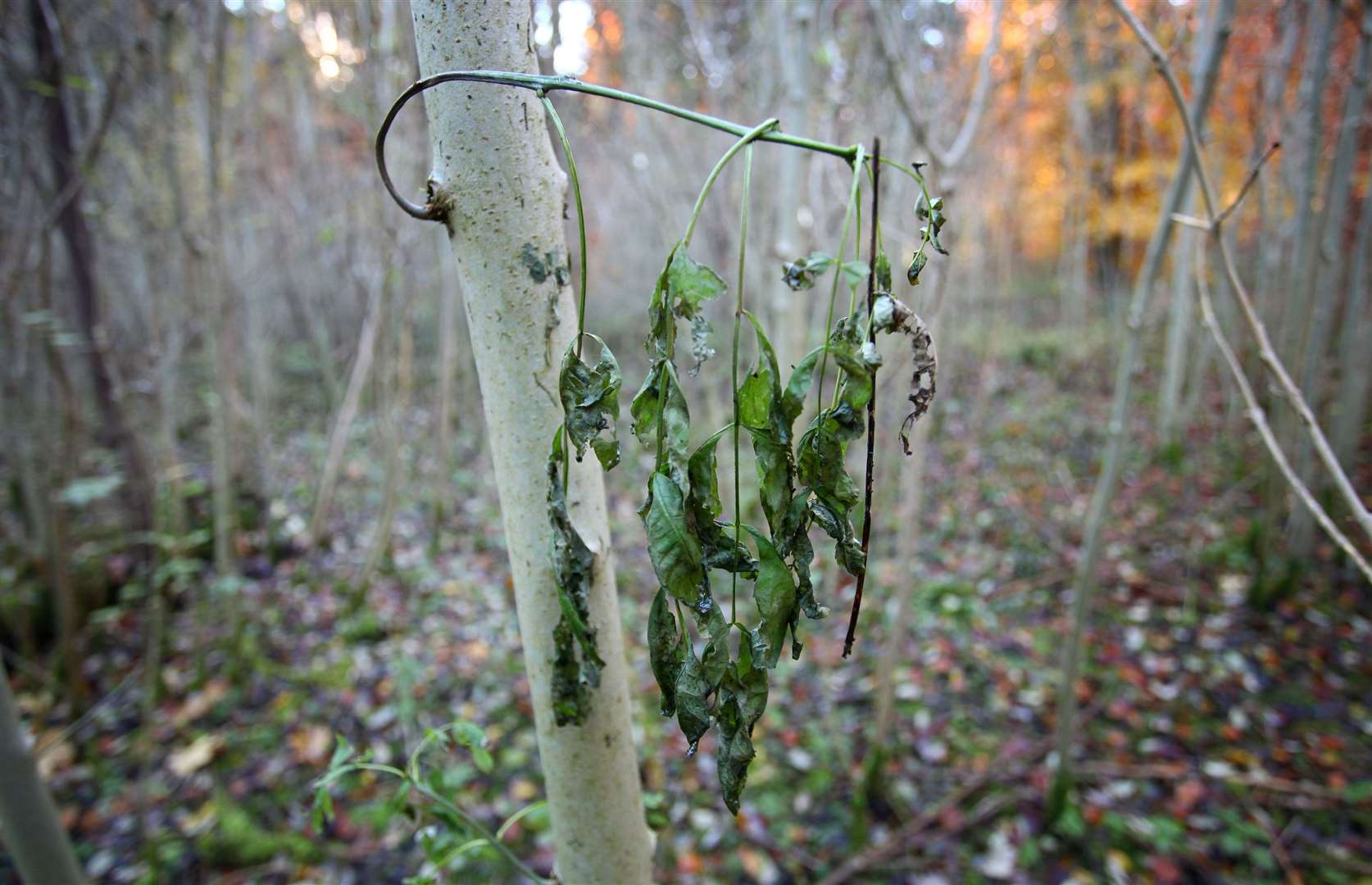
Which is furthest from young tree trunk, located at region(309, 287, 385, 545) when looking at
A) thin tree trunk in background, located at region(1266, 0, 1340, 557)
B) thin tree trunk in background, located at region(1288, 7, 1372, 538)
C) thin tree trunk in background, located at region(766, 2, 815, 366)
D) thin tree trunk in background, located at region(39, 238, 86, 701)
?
thin tree trunk in background, located at region(1266, 0, 1340, 557)

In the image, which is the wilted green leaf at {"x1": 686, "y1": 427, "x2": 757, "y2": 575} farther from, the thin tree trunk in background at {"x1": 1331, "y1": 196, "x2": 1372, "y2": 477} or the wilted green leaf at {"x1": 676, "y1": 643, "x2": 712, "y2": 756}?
the thin tree trunk in background at {"x1": 1331, "y1": 196, "x2": 1372, "y2": 477}

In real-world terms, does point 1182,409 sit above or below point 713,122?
below

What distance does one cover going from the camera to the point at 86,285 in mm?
4277

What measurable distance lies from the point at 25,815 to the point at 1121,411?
128 inches

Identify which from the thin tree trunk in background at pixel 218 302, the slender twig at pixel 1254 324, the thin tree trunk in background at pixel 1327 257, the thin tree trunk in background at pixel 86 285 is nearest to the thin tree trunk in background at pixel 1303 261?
the thin tree trunk in background at pixel 1327 257

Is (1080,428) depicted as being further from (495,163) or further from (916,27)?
(495,163)

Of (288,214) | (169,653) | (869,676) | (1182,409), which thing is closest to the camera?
(869,676)

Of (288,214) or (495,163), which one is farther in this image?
(288,214)

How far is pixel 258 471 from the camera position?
19.9 feet

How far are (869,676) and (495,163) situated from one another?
3.63 metres

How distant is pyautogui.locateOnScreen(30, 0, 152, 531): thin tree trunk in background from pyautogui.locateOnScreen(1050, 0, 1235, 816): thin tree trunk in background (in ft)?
14.4

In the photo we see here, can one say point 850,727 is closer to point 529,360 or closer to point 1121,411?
point 1121,411

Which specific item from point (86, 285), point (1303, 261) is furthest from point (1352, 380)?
point (86, 285)

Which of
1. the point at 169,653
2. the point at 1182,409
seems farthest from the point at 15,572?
the point at 1182,409
